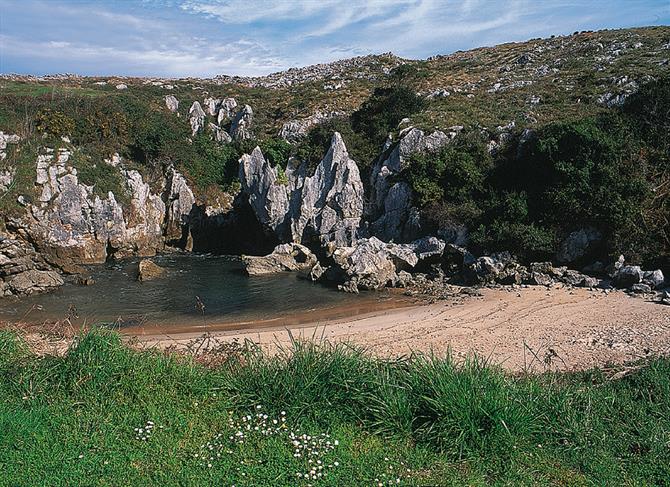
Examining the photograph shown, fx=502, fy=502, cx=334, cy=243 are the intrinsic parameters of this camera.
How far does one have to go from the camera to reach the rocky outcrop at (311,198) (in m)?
34.3

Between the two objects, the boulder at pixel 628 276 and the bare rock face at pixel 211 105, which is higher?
the bare rock face at pixel 211 105

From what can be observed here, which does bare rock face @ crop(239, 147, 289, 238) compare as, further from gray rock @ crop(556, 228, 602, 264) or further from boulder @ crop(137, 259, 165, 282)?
gray rock @ crop(556, 228, 602, 264)

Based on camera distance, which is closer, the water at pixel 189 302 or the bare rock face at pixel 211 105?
the water at pixel 189 302

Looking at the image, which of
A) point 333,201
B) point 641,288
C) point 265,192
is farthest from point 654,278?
point 265,192

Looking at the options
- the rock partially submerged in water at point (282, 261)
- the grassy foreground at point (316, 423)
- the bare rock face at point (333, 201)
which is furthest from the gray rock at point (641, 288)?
the bare rock face at point (333, 201)

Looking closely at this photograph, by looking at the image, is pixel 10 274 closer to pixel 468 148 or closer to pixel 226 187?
pixel 226 187


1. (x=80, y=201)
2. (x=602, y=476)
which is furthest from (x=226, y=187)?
(x=602, y=476)

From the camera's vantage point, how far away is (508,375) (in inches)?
352

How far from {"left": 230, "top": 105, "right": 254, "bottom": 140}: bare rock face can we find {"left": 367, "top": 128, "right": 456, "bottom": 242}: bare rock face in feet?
66.0

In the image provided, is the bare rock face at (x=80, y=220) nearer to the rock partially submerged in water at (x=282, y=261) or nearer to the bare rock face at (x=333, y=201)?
the rock partially submerged in water at (x=282, y=261)

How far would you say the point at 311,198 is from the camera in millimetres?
35906

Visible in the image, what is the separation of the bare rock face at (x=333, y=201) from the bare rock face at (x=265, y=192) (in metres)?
1.81

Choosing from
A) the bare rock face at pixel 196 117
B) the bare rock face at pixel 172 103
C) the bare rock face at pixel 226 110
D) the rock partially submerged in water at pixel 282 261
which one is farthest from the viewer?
the bare rock face at pixel 172 103

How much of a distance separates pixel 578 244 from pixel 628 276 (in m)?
4.07
